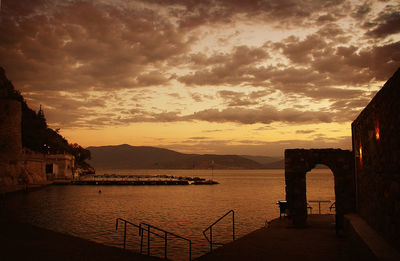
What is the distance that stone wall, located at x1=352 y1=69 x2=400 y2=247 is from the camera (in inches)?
292

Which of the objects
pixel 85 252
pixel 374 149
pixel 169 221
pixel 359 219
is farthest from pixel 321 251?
pixel 169 221

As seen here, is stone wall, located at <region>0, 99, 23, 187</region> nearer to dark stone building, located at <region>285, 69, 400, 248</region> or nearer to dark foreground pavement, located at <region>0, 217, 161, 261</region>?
dark foreground pavement, located at <region>0, 217, 161, 261</region>

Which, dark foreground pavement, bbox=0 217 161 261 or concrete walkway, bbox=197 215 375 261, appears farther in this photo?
dark foreground pavement, bbox=0 217 161 261

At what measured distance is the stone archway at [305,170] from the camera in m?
16.1

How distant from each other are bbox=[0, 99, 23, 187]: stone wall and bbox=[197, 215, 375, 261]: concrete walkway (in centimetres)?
4315

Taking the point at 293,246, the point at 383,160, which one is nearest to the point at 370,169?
the point at 383,160

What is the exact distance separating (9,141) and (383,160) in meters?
50.9

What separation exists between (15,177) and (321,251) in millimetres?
50582

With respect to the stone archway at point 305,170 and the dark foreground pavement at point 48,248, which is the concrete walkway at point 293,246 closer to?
the stone archway at point 305,170

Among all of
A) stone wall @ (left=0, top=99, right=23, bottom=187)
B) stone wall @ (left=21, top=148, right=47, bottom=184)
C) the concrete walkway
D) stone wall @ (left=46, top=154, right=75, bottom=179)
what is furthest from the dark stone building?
stone wall @ (left=46, top=154, right=75, bottom=179)

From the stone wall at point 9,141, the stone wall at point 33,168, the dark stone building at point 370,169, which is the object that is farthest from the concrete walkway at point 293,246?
the stone wall at point 33,168

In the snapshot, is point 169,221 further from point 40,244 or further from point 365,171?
point 365,171

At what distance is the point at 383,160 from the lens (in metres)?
8.76

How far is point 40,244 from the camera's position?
13.6 m
